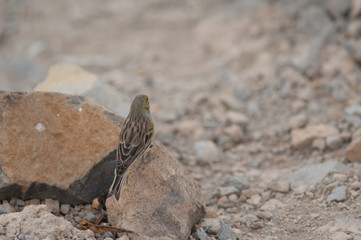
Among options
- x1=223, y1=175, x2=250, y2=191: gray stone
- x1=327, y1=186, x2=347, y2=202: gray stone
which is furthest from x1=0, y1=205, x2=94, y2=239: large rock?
x1=327, y1=186, x2=347, y2=202: gray stone

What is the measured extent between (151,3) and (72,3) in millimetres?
2152

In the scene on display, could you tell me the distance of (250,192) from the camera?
5.94 meters

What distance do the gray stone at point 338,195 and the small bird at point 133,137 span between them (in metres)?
Answer: 2.16

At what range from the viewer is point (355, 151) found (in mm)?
5949

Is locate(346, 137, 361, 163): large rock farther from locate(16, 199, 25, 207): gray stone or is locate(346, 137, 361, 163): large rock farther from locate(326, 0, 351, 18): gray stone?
locate(326, 0, 351, 18): gray stone

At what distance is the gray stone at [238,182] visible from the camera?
616 centimetres

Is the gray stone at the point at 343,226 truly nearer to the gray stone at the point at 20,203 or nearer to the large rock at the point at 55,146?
the large rock at the point at 55,146

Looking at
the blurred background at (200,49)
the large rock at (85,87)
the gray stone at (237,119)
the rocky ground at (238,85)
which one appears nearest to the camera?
the rocky ground at (238,85)

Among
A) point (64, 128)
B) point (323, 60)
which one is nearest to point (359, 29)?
point (323, 60)

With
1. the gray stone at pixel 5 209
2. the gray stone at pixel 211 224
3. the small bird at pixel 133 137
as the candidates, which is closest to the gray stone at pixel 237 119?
the small bird at pixel 133 137

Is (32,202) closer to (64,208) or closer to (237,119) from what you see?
(64,208)

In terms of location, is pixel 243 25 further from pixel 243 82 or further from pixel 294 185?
pixel 294 185

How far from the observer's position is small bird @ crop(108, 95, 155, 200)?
4598 millimetres

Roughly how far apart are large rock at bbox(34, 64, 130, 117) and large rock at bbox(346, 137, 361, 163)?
294cm
